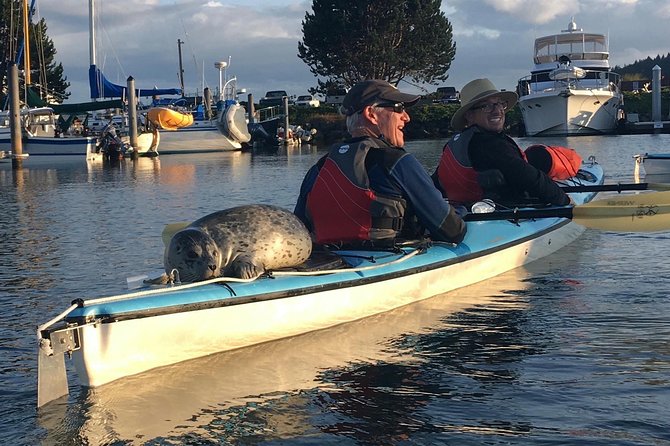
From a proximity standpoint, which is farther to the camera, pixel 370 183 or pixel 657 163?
pixel 657 163

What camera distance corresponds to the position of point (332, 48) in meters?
60.0

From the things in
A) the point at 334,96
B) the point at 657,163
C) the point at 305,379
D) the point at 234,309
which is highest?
the point at 334,96

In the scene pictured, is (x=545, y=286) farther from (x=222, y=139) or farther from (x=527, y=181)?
(x=222, y=139)

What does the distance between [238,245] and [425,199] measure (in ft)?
5.49

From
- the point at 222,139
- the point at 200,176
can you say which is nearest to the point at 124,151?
the point at 222,139

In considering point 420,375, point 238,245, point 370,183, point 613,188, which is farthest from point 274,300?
point 613,188

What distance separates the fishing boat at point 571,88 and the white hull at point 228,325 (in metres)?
38.2

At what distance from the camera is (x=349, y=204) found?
22.8ft

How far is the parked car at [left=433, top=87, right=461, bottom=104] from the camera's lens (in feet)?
208

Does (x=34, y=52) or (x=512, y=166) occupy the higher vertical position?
(x=34, y=52)

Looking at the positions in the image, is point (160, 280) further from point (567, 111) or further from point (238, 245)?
point (567, 111)

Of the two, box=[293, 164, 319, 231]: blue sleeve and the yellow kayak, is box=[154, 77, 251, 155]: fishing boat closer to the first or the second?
the yellow kayak

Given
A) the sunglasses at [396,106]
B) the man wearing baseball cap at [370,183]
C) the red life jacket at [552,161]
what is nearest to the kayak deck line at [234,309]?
the man wearing baseball cap at [370,183]

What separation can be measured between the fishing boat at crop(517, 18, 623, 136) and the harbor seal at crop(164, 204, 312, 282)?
129 ft
